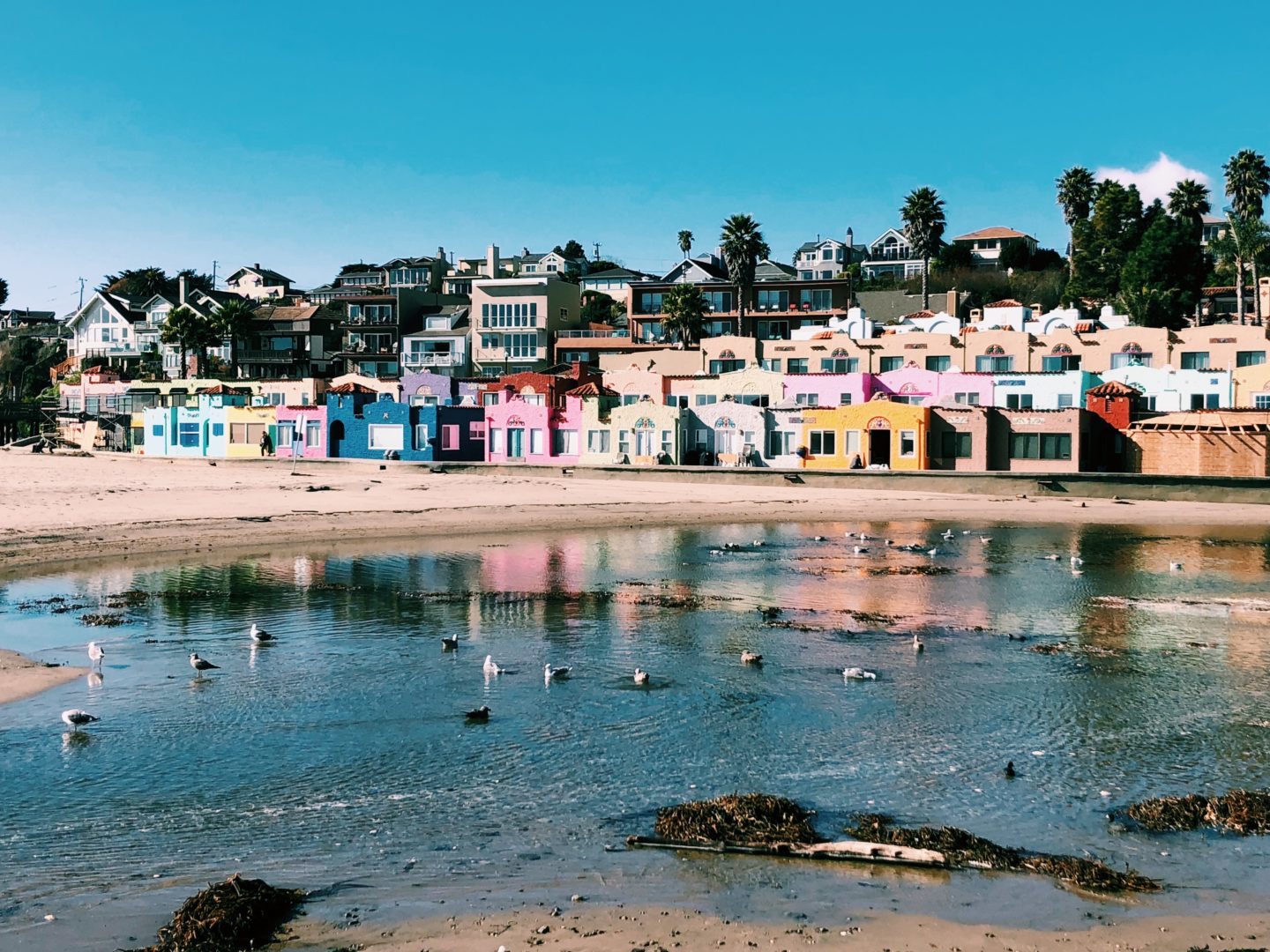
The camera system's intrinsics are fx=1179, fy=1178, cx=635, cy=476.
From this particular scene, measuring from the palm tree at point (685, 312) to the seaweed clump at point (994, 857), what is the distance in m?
85.3

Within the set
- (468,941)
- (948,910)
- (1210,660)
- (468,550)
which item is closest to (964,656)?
(1210,660)

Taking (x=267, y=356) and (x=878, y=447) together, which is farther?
(x=267, y=356)

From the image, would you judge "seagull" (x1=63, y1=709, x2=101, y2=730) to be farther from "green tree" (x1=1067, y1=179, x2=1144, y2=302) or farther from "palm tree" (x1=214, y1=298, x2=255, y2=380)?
"green tree" (x1=1067, y1=179, x2=1144, y2=302)

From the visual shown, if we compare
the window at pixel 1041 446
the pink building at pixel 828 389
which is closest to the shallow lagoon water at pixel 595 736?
the window at pixel 1041 446

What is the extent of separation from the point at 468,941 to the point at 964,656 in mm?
15329

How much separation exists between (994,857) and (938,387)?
59.5 meters

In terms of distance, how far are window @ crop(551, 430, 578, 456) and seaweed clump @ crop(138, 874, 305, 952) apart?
60.8m

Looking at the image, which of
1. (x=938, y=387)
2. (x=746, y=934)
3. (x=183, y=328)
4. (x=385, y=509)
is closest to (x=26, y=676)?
(x=746, y=934)

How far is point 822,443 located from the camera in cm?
6681

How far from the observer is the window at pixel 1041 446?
Result: 62.9 metres

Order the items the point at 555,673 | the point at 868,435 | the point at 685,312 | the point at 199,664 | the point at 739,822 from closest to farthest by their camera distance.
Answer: the point at 739,822 < the point at 555,673 < the point at 199,664 < the point at 868,435 < the point at 685,312

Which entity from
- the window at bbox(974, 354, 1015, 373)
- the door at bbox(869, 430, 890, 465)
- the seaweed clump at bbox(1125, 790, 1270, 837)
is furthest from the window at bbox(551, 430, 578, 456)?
the seaweed clump at bbox(1125, 790, 1270, 837)

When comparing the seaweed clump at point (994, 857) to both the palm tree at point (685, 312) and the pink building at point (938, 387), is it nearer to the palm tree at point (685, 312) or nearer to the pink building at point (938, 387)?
the pink building at point (938, 387)

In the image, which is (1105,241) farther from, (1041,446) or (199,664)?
(199,664)
